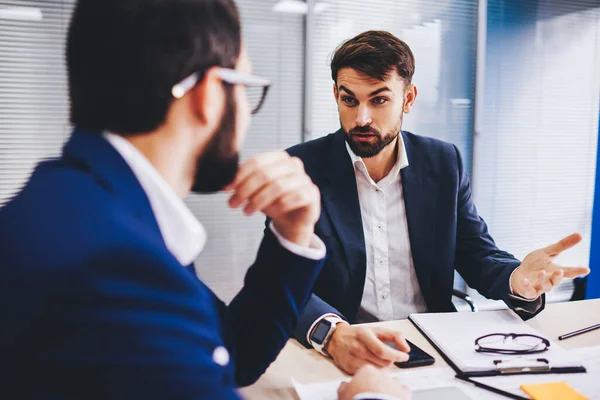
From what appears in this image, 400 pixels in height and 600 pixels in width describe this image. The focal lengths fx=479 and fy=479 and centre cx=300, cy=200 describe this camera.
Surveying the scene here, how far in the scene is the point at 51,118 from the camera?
2.89 metres

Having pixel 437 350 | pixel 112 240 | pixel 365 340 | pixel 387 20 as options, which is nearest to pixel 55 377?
pixel 112 240

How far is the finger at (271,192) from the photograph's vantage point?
81cm

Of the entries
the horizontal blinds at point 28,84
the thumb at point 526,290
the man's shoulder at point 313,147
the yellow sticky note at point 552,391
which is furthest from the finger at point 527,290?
the horizontal blinds at point 28,84

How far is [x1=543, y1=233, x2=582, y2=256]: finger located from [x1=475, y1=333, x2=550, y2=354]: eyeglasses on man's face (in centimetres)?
25

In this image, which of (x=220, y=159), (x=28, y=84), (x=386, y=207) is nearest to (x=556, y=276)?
(x=386, y=207)

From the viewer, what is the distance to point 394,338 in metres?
1.03

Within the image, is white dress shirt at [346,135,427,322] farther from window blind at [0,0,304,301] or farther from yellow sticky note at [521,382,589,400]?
window blind at [0,0,304,301]

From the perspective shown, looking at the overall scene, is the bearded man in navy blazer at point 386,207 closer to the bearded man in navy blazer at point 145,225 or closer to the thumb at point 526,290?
the thumb at point 526,290

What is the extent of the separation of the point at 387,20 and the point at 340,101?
1.89 meters

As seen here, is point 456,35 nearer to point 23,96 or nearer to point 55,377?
point 23,96

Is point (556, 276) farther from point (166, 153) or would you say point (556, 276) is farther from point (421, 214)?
point (166, 153)

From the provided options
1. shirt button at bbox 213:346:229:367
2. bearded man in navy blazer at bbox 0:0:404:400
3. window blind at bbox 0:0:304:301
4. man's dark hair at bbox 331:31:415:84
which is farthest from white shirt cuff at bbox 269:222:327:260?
window blind at bbox 0:0:304:301

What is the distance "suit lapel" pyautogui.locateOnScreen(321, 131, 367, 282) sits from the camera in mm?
1601

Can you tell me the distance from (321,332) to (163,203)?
0.65 m
